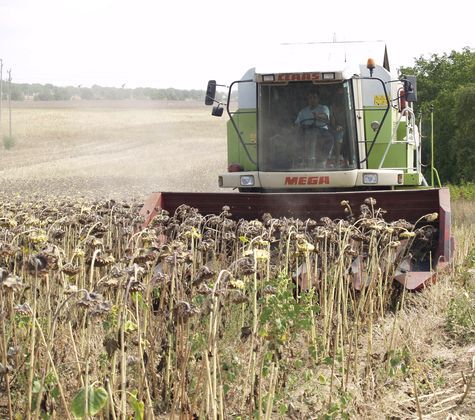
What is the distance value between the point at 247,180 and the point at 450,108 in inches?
714

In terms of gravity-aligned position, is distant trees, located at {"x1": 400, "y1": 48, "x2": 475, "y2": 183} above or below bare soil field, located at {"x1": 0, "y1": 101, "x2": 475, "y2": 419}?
above

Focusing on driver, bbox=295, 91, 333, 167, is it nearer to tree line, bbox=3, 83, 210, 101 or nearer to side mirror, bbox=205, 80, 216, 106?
side mirror, bbox=205, 80, 216, 106

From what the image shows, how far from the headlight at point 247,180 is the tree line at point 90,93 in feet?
209

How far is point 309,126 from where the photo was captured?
370 inches

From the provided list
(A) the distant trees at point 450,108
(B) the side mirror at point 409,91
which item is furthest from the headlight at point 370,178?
(A) the distant trees at point 450,108

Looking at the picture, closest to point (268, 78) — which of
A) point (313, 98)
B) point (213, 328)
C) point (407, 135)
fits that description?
point (313, 98)

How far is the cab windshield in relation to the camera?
9328mm

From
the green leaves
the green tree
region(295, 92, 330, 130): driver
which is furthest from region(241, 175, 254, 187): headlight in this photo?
the green tree

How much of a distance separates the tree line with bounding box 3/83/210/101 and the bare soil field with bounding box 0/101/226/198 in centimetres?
361

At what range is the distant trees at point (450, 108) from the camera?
23984 mm

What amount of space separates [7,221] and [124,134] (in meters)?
48.1

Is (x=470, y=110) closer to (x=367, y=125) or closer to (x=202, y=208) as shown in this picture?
(x=367, y=125)

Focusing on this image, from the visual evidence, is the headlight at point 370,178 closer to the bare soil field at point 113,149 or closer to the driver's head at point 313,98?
the driver's head at point 313,98

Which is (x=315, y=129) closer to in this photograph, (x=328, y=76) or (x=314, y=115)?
(x=314, y=115)
